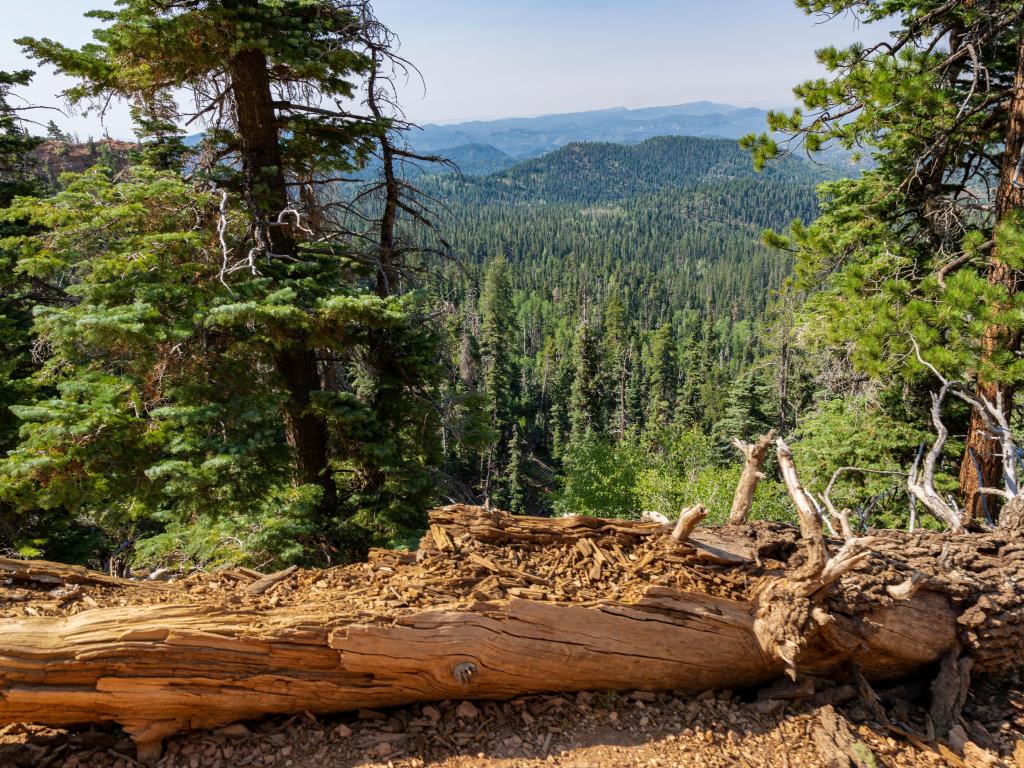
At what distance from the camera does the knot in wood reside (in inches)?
134

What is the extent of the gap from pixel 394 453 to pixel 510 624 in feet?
14.3

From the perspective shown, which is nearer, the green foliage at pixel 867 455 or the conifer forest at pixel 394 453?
the conifer forest at pixel 394 453

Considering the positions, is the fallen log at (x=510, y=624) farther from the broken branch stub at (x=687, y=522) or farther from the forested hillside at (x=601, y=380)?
the forested hillside at (x=601, y=380)

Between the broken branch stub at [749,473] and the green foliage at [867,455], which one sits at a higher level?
the broken branch stub at [749,473]

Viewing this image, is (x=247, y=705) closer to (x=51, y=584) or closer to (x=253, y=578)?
(x=253, y=578)

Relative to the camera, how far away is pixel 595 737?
11.3ft

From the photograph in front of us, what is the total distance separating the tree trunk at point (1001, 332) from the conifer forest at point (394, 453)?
4 cm

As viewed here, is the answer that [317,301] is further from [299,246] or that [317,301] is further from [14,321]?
[14,321]

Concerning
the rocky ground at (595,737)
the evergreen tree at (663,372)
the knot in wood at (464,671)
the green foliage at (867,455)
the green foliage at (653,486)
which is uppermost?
the knot in wood at (464,671)

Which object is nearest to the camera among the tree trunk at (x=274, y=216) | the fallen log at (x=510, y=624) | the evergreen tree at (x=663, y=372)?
the fallen log at (x=510, y=624)

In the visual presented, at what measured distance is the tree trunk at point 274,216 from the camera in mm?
7281

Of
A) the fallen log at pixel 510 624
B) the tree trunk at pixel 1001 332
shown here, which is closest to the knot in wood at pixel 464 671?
the fallen log at pixel 510 624

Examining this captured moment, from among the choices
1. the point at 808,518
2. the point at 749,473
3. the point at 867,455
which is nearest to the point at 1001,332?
the point at 867,455

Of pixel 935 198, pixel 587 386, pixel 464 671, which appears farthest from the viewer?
pixel 587 386
